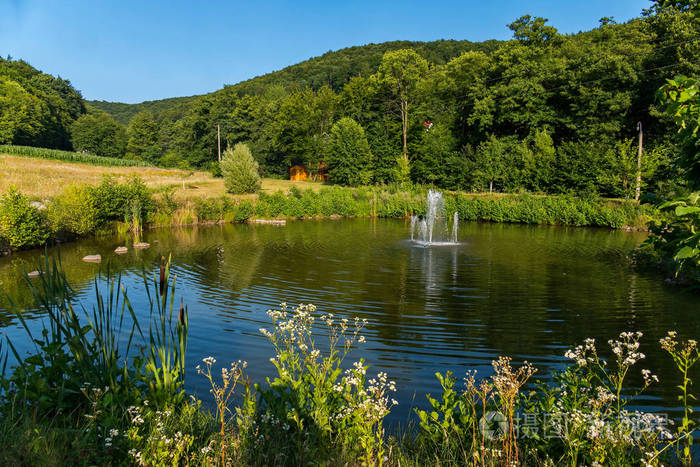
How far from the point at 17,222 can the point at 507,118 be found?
3934cm

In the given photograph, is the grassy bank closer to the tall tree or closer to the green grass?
the tall tree

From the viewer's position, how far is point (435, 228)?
28453mm

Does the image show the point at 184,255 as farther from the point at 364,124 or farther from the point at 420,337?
the point at 364,124

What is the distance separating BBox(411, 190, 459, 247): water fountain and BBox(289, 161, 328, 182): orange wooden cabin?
84.3 feet

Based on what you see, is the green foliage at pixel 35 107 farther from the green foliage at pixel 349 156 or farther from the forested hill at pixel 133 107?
the green foliage at pixel 349 156

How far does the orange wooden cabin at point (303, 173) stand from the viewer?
58344 mm

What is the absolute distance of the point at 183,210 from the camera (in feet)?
92.5

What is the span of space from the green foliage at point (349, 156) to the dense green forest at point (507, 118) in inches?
7.2

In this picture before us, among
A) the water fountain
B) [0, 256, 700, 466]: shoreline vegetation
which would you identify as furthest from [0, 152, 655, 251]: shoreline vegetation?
[0, 256, 700, 466]: shoreline vegetation

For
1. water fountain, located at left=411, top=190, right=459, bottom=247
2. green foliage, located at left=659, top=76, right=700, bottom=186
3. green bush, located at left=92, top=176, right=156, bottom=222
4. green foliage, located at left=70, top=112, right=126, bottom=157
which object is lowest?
water fountain, located at left=411, top=190, right=459, bottom=247

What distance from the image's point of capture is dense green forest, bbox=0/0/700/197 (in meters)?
32.1

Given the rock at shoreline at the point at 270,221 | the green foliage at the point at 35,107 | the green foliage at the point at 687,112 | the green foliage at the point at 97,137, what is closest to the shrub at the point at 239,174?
the rock at shoreline at the point at 270,221

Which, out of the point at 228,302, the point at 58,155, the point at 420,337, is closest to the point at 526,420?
the point at 420,337

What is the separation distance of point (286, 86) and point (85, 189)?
83.2 meters
